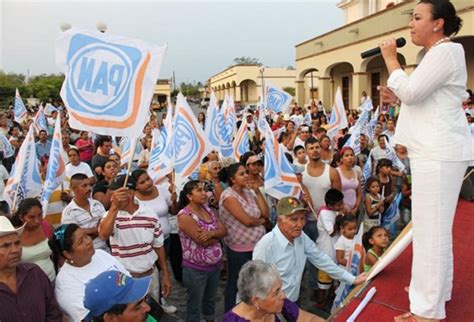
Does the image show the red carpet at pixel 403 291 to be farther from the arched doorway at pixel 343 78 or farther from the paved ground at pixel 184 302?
the arched doorway at pixel 343 78

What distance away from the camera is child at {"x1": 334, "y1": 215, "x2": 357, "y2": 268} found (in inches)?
182

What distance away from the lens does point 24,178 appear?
16.4 feet

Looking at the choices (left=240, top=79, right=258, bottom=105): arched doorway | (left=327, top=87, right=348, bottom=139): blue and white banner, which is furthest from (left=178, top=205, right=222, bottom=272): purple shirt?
(left=240, top=79, right=258, bottom=105): arched doorway

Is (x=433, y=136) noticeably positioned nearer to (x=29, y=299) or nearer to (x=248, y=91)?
(x=29, y=299)

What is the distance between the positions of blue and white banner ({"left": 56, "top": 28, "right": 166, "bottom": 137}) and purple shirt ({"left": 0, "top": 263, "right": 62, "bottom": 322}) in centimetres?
128

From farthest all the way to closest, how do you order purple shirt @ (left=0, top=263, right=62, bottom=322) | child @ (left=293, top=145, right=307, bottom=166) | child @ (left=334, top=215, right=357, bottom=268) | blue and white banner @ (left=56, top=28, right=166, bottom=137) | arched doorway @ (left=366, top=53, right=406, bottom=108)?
arched doorway @ (left=366, top=53, right=406, bottom=108) → child @ (left=293, top=145, right=307, bottom=166) → child @ (left=334, top=215, right=357, bottom=268) → blue and white banner @ (left=56, top=28, right=166, bottom=137) → purple shirt @ (left=0, top=263, right=62, bottom=322)

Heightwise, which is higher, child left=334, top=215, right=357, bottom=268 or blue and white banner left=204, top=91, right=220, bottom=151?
blue and white banner left=204, top=91, right=220, bottom=151

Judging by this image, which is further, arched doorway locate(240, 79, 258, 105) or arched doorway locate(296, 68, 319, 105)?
arched doorway locate(240, 79, 258, 105)

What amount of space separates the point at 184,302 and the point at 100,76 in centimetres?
297

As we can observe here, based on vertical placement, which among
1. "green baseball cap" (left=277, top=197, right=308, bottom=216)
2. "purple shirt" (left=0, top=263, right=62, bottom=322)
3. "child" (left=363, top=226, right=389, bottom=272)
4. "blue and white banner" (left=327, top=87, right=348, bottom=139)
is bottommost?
"child" (left=363, top=226, right=389, bottom=272)

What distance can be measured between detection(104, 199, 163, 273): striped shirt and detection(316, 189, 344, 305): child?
76.9 inches

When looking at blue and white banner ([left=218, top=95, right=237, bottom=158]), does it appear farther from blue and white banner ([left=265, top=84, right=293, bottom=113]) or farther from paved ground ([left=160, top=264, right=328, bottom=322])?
paved ground ([left=160, top=264, right=328, bottom=322])

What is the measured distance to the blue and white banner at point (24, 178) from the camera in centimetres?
Answer: 479

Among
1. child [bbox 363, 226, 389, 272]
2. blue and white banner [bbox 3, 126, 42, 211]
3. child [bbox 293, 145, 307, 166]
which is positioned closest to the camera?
child [bbox 363, 226, 389, 272]
